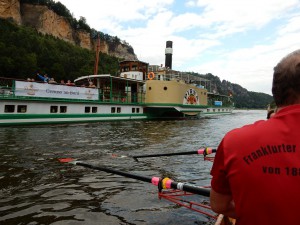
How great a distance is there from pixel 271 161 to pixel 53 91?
19012mm

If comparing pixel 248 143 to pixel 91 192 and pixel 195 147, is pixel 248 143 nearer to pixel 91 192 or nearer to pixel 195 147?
pixel 91 192

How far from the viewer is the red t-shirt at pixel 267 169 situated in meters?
1.42

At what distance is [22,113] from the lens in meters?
17.4

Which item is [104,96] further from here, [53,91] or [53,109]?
[53,91]

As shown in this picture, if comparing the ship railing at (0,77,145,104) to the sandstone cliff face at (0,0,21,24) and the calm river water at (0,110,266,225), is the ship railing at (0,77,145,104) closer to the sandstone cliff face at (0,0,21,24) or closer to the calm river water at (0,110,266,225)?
the calm river water at (0,110,266,225)

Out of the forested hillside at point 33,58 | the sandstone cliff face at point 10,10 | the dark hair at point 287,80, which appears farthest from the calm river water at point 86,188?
the sandstone cliff face at point 10,10

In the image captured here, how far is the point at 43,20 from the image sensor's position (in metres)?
74.1

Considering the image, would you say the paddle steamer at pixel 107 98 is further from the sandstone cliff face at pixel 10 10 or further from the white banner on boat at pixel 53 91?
the sandstone cliff face at pixel 10 10

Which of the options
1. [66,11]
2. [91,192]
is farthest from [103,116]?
[66,11]

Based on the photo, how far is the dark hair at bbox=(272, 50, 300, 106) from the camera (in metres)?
1.54

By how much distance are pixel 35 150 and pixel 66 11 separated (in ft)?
283

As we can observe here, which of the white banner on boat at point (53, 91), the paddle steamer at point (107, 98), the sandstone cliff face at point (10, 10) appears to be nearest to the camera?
the white banner on boat at point (53, 91)

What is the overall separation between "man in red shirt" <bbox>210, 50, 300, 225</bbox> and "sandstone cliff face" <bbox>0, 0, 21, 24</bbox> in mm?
74142

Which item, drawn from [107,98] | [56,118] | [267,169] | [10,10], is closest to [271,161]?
[267,169]
